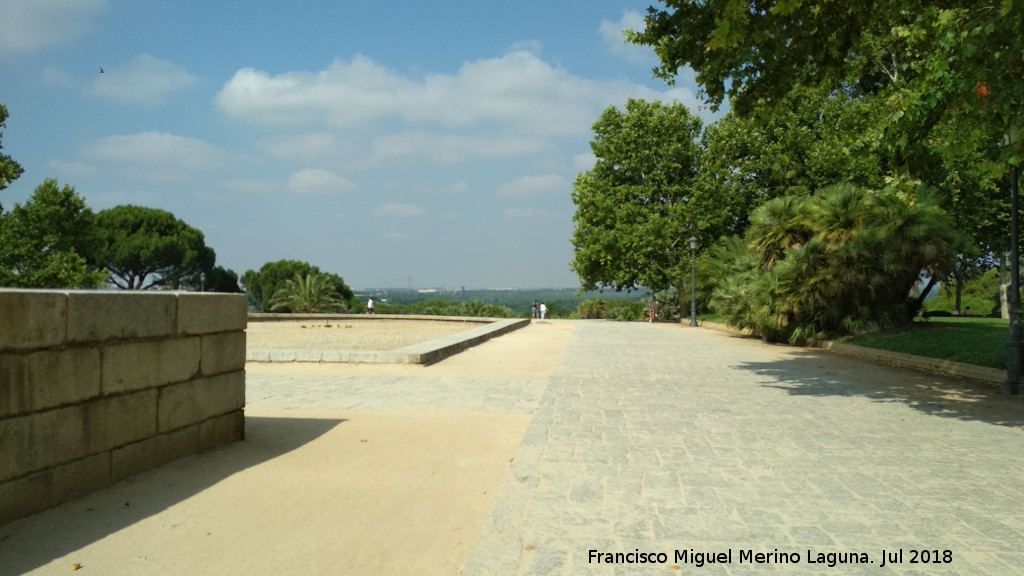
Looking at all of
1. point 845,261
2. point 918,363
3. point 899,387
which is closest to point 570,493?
point 899,387

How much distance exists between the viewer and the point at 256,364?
12883 millimetres

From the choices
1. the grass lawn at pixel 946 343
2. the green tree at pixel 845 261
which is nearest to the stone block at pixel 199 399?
the grass lawn at pixel 946 343

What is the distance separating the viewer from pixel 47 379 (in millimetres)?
4129

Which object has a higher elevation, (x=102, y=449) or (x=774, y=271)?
(x=774, y=271)

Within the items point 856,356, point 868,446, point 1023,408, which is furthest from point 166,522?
point 856,356

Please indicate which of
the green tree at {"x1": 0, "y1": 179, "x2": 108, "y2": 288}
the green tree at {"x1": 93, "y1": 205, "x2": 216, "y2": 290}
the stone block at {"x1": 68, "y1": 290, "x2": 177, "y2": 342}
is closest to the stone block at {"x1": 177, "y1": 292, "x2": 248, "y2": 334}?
the stone block at {"x1": 68, "y1": 290, "x2": 177, "y2": 342}

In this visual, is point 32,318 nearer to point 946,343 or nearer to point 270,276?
point 946,343

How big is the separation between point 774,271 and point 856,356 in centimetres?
345

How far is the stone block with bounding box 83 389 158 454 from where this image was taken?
450 cm

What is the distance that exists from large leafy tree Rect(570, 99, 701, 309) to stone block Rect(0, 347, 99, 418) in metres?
33.9

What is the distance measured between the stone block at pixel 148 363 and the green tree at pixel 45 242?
1383 inches

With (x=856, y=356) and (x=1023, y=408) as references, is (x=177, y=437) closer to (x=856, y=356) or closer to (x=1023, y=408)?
(x=1023, y=408)

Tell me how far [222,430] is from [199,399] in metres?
0.47

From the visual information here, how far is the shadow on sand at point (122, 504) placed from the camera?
358cm
